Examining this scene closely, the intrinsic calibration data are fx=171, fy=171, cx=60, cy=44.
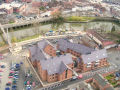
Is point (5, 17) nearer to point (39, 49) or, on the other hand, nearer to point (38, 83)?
point (39, 49)

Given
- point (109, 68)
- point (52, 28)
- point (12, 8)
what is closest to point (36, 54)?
point (109, 68)

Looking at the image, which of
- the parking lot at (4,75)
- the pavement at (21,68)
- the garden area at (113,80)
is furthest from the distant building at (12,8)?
the garden area at (113,80)

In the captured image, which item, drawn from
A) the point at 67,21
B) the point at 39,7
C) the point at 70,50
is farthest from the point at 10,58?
the point at 39,7

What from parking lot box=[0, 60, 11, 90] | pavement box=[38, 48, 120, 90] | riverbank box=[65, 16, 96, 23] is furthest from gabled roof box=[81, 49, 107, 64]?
riverbank box=[65, 16, 96, 23]

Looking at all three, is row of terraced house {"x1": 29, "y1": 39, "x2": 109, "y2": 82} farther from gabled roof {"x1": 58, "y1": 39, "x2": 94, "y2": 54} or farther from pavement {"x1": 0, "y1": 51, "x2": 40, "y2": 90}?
pavement {"x1": 0, "y1": 51, "x2": 40, "y2": 90}

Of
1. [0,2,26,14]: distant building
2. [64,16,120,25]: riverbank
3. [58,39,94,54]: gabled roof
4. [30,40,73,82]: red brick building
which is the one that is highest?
[0,2,26,14]: distant building

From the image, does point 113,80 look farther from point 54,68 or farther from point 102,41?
point 102,41

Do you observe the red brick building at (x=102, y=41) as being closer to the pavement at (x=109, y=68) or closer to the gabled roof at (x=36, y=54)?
the pavement at (x=109, y=68)

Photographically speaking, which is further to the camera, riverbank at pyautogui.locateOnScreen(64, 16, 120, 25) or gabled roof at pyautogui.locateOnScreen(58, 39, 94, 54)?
riverbank at pyautogui.locateOnScreen(64, 16, 120, 25)
